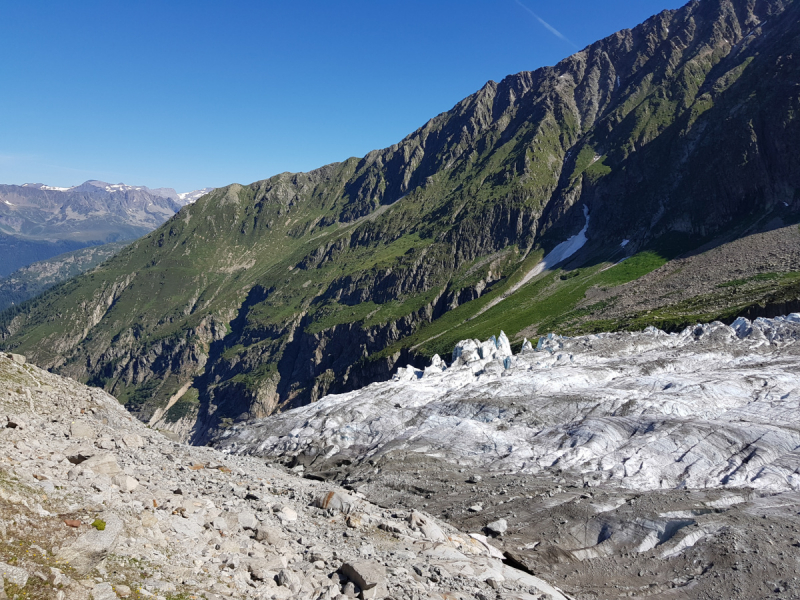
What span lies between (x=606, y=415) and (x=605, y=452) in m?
8.38

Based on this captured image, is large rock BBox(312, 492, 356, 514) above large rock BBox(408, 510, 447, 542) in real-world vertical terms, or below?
above

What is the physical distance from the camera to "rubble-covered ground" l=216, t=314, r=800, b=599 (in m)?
35.8

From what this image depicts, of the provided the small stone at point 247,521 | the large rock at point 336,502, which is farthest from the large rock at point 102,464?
the large rock at point 336,502

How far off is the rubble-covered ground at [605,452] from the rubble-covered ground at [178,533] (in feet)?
34.3

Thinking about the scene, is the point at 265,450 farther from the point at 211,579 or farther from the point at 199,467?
the point at 211,579

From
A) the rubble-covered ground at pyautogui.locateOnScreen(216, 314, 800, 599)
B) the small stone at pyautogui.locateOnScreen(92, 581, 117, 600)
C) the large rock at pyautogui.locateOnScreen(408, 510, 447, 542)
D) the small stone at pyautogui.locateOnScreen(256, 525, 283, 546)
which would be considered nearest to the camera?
the small stone at pyautogui.locateOnScreen(92, 581, 117, 600)

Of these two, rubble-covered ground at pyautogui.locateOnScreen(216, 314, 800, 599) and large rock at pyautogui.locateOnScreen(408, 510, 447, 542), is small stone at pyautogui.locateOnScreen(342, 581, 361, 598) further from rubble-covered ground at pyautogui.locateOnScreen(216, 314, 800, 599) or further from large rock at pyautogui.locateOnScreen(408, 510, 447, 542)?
rubble-covered ground at pyautogui.locateOnScreen(216, 314, 800, 599)

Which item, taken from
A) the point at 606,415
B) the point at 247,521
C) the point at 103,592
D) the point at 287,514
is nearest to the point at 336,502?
the point at 287,514

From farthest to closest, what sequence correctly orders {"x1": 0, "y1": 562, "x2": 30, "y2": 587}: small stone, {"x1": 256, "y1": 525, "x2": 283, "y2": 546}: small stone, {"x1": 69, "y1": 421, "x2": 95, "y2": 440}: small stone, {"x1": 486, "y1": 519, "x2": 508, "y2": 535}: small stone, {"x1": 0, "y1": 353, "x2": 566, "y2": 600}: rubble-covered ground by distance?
{"x1": 486, "y1": 519, "x2": 508, "y2": 535}: small stone, {"x1": 69, "y1": 421, "x2": 95, "y2": 440}: small stone, {"x1": 256, "y1": 525, "x2": 283, "y2": 546}: small stone, {"x1": 0, "y1": 353, "x2": 566, "y2": 600}: rubble-covered ground, {"x1": 0, "y1": 562, "x2": 30, "y2": 587}: small stone

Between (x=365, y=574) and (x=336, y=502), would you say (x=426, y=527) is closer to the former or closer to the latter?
(x=336, y=502)

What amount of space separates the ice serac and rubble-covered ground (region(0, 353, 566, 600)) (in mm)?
25532

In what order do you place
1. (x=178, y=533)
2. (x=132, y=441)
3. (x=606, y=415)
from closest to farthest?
(x=178, y=533) < (x=132, y=441) < (x=606, y=415)

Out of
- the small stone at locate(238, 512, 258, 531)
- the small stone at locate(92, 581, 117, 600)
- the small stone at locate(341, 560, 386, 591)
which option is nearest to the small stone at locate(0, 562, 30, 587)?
the small stone at locate(92, 581, 117, 600)

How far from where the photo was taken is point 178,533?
22.9 meters
